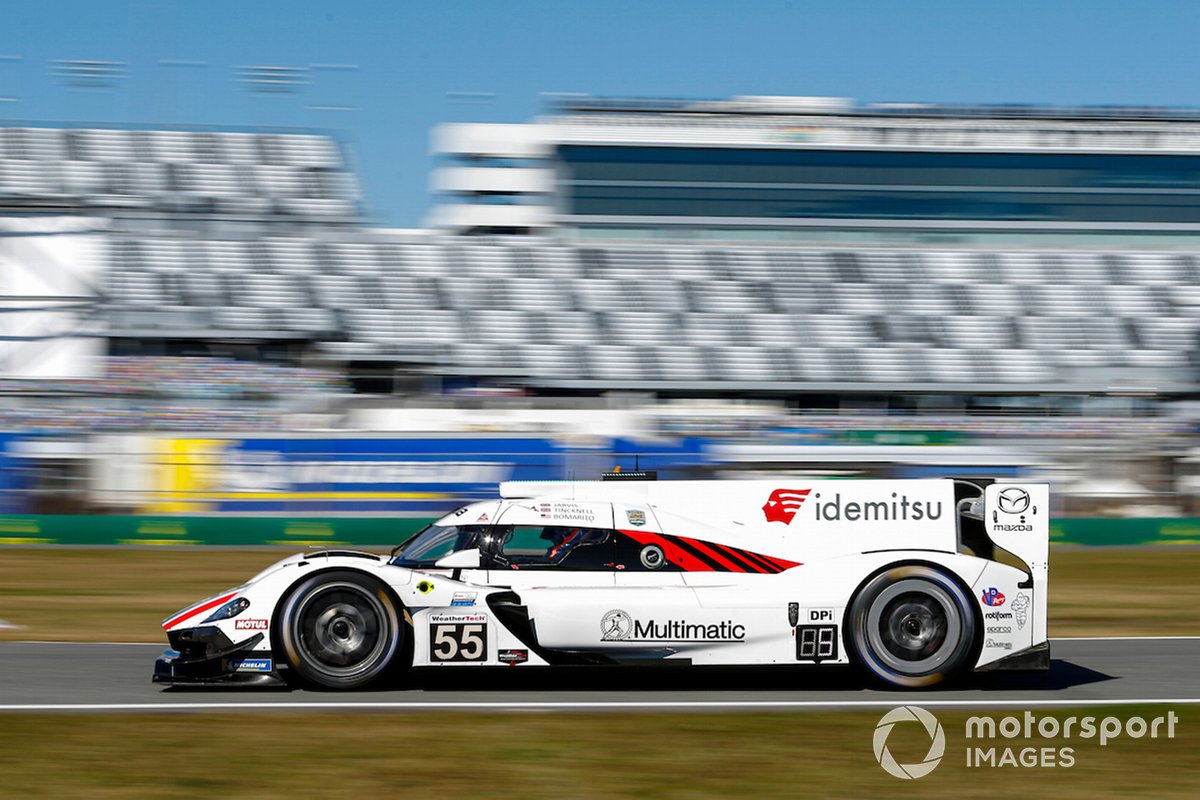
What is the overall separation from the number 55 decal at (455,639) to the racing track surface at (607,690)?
0.88ft

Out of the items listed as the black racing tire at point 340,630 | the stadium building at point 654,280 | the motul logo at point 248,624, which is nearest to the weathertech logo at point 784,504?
the black racing tire at point 340,630

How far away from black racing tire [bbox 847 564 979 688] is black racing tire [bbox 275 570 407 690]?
266cm

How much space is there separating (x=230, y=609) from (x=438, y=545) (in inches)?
47.9

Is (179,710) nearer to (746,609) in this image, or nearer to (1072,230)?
(746,609)

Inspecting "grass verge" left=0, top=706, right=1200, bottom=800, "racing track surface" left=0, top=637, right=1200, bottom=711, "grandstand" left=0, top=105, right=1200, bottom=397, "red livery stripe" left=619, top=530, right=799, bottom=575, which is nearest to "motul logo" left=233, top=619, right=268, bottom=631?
"racing track surface" left=0, top=637, right=1200, bottom=711

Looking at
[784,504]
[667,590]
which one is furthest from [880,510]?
[667,590]

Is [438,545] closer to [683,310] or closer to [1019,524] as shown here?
[1019,524]

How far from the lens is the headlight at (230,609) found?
24.3 feet

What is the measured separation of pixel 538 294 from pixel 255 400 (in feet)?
33.1

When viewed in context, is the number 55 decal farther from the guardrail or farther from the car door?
the guardrail

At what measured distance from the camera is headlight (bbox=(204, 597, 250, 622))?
291 inches

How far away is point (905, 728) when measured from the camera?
6.63 m

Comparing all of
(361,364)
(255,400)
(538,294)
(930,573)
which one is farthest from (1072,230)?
(930,573)

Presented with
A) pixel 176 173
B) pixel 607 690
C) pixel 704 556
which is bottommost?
pixel 607 690
